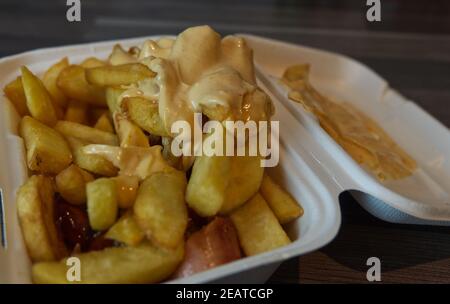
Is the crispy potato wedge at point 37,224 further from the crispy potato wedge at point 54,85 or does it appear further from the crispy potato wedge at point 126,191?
the crispy potato wedge at point 54,85

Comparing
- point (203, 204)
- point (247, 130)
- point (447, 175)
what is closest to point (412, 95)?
point (447, 175)

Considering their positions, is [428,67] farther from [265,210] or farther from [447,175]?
[265,210]

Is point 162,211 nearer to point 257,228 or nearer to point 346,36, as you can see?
point 257,228

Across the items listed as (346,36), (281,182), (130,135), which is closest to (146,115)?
(130,135)

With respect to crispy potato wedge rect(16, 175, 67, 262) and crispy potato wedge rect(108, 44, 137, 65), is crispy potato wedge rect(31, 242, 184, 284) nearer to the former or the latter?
crispy potato wedge rect(16, 175, 67, 262)

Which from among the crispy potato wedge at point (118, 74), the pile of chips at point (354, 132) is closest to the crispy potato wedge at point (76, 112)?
the crispy potato wedge at point (118, 74)

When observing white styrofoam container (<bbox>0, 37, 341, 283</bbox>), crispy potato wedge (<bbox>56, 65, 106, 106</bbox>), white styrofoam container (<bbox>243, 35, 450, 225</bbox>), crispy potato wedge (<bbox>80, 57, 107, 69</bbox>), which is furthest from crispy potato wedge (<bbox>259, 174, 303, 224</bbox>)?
crispy potato wedge (<bbox>80, 57, 107, 69</bbox>)

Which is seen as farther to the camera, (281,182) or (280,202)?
(281,182)
